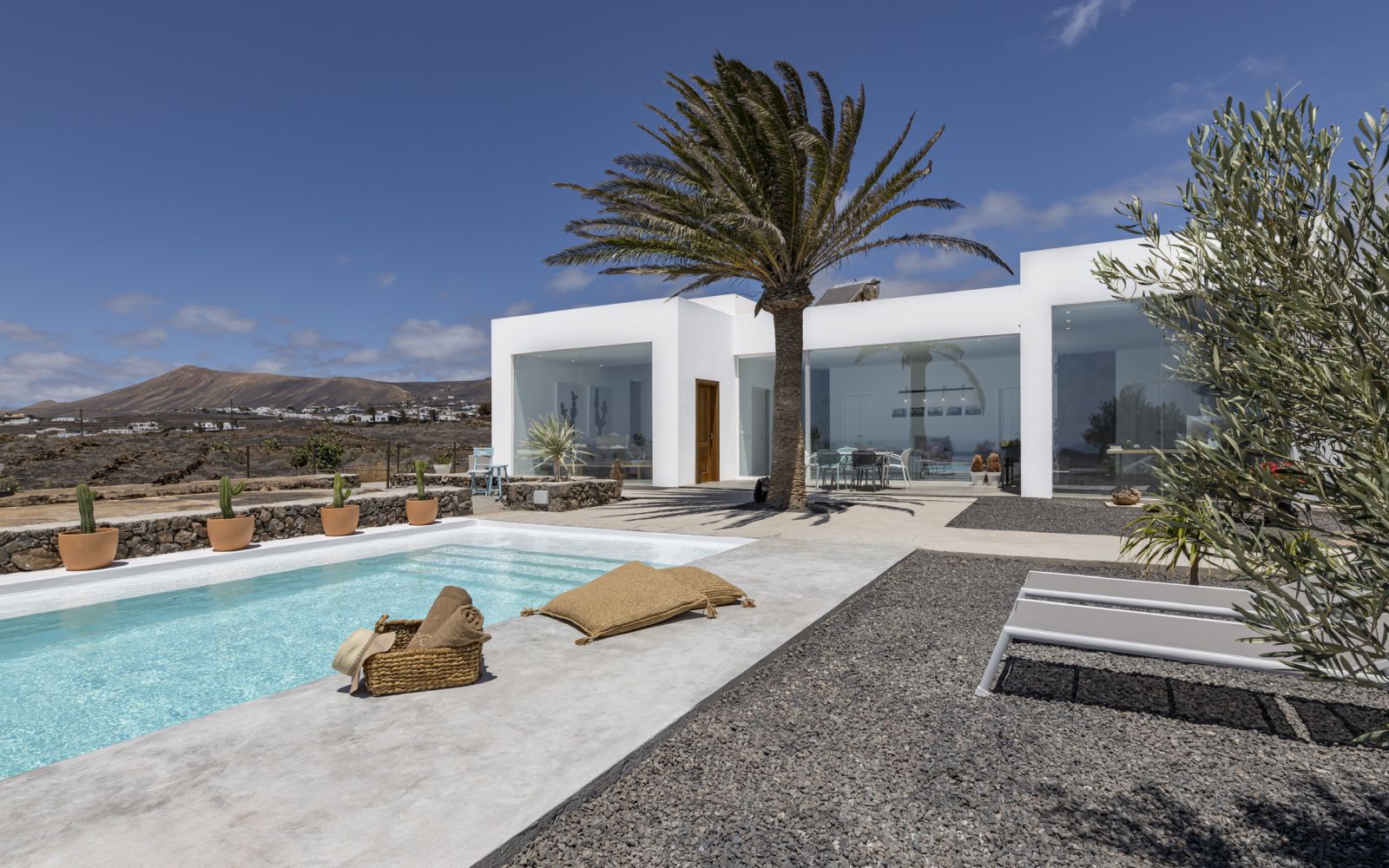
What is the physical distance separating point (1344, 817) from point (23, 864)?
385 centimetres

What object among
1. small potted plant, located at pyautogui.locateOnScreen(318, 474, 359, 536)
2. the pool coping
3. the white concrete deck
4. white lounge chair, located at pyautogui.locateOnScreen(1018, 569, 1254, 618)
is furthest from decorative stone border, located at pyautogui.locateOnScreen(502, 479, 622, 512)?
white lounge chair, located at pyautogui.locateOnScreen(1018, 569, 1254, 618)

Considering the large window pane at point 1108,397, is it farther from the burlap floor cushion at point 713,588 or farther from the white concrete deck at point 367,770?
the white concrete deck at point 367,770

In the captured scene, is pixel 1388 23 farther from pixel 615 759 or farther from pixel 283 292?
pixel 283 292

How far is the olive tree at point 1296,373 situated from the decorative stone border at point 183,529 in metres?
8.54

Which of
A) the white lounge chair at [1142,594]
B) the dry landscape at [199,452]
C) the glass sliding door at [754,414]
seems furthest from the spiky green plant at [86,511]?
the glass sliding door at [754,414]

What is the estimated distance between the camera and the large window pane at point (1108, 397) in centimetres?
1184

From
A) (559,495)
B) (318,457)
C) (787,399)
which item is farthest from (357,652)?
(318,457)

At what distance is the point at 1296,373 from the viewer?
155 centimetres

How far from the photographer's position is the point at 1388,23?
16.7 ft

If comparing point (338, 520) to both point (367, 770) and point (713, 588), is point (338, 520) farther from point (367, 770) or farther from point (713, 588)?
point (367, 770)

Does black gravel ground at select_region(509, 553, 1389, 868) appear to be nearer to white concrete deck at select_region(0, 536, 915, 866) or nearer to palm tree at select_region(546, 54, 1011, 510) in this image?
white concrete deck at select_region(0, 536, 915, 866)

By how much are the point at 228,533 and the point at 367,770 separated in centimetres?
634

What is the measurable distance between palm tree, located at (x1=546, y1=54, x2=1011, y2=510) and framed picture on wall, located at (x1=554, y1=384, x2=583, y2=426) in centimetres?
646

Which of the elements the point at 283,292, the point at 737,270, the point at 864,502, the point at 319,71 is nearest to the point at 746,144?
the point at 737,270
